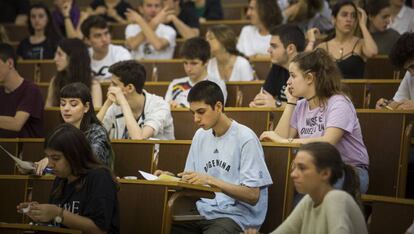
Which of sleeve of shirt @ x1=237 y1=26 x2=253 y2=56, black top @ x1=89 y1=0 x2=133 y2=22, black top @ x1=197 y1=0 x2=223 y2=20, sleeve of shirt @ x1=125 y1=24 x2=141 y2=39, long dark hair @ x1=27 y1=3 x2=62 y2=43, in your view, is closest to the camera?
sleeve of shirt @ x1=237 y1=26 x2=253 y2=56

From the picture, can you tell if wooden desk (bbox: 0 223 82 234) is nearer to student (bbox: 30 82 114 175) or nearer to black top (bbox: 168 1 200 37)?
student (bbox: 30 82 114 175)

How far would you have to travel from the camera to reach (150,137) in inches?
223

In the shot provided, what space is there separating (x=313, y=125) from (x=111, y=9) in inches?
179

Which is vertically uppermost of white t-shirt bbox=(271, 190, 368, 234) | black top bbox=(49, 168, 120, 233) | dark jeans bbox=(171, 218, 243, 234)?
white t-shirt bbox=(271, 190, 368, 234)

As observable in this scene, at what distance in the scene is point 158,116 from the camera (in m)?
5.68

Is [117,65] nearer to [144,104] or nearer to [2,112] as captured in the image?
[144,104]

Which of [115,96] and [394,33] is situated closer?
[115,96]

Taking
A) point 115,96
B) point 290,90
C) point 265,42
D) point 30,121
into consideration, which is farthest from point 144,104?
point 265,42

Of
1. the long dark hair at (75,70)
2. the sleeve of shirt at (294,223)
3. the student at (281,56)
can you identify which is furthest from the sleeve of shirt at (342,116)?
the long dark hair at (75,70)

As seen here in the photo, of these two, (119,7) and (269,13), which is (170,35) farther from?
(119,7)

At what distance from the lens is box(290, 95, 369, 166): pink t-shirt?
4641mm

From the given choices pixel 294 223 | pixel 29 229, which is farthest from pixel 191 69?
pixel 294 223

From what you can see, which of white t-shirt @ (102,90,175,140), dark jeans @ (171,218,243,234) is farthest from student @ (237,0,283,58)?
dark jeans @ (171,218,243,234)

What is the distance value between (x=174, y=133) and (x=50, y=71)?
214 cm
